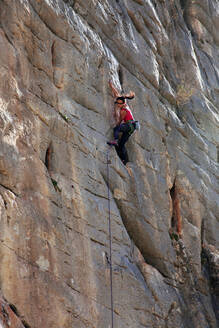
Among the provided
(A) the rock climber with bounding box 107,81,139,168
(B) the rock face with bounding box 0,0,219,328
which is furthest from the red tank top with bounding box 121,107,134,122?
(B) the rock face with bounding box 0,0,219,328

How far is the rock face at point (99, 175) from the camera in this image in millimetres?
12469

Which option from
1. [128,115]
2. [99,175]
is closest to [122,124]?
[128,115]

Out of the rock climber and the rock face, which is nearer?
the rock face

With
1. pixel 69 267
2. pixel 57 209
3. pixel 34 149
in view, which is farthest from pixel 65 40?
pixel 69 267

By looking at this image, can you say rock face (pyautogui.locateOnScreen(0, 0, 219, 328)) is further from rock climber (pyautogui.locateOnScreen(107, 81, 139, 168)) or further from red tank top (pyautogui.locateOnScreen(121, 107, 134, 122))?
red tank top (pyautogui.locateOnScreen(121, 107, 134, 122))

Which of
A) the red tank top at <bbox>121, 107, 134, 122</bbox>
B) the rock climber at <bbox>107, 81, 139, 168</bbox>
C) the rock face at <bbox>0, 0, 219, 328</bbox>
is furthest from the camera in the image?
the red tank top at <bbox>121, 107, 134, 122</bbox>

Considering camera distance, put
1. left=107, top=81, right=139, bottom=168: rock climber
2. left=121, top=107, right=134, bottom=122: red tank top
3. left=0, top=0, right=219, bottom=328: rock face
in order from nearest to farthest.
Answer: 1. left=0, top=0, right=219, bottom=328: rock face
2. left=107, top=81, right=139, bottom=168: rock climber
3. left=121, top=107, right=134, bottom=122: red tank top

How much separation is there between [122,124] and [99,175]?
5.97 feet

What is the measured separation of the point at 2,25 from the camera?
14117 millimetres

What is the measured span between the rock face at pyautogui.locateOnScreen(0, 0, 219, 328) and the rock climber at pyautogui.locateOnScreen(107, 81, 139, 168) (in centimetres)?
20

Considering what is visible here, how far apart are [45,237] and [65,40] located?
5.34 m

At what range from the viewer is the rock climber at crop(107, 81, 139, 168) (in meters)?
16.2

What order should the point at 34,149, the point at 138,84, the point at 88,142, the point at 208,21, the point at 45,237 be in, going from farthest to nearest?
1. the point at 208,21
2. the point at 138,84
3. the point at 88,142
4. the point at 34,149
5. the point at 45,237

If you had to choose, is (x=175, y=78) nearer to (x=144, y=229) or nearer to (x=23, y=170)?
(x=144, y=229)
